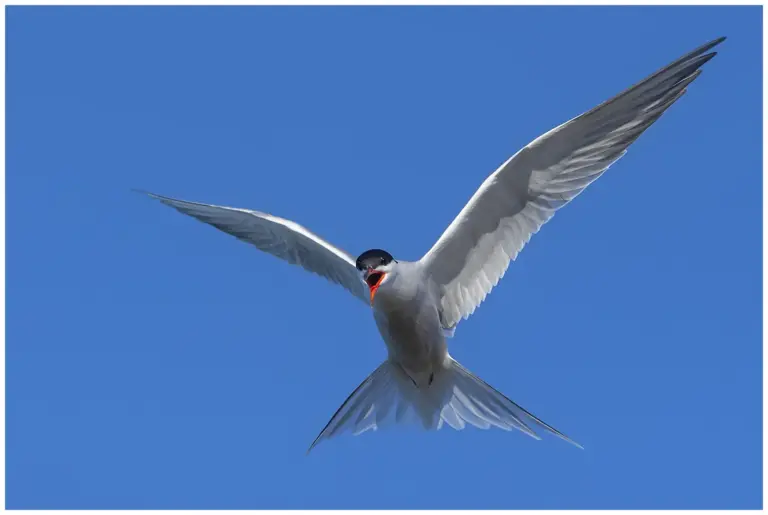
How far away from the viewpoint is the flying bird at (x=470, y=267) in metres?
8.07

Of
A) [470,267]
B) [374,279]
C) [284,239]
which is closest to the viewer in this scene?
[374,279]

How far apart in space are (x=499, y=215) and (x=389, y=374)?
136 centimetres

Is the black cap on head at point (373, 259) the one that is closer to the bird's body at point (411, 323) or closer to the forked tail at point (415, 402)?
the bird's body at point (411, 323)

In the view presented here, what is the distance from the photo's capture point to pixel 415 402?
8570 mm

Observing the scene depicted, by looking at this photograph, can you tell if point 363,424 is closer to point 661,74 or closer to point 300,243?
point 300,243

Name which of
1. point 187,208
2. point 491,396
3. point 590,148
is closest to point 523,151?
point 590,148

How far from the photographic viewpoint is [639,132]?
8078 mm

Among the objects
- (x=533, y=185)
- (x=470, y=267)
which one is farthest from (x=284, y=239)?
(x=533, y=185)

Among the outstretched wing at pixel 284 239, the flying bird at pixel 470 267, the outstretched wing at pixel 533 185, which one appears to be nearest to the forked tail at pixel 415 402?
the flying bird at pixel 470 267

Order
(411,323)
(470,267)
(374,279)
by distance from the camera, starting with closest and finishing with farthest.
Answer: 1. (374,279)
2. (411,323)
3. (470,267)

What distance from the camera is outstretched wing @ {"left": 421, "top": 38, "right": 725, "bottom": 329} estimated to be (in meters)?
8.01

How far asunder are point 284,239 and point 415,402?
1632mm

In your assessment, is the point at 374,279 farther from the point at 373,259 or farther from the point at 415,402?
the point at 415,402

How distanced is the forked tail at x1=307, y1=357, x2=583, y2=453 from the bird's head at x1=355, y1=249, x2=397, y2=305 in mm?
772
